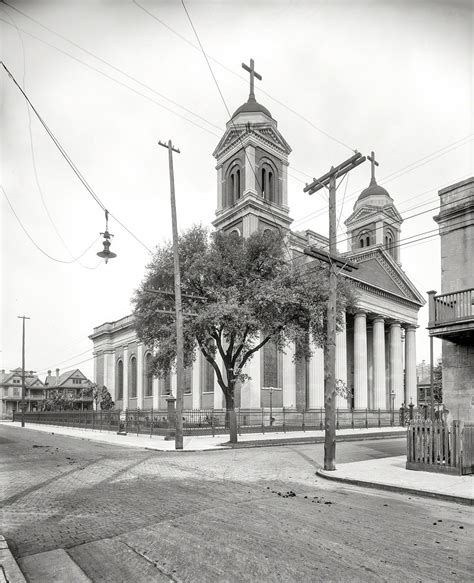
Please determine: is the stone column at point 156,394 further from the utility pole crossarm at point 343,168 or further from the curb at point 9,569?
the curb at point 9,569

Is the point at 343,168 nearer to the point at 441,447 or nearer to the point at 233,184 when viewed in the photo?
the point at 441,447

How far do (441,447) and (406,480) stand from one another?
6.02ft

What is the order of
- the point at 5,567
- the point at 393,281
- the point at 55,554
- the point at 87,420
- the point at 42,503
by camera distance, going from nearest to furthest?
the point at 5,567
the point at 55,554
the point at 42,503
the point at 87,420
the point at 393,281

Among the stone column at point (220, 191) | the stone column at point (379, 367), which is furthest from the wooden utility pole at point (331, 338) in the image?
the stone column at point (379, 367)

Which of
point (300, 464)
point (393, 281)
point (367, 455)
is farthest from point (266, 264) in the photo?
point (393, 281)

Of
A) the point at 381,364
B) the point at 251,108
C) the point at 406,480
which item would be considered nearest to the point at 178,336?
the point at 406,480

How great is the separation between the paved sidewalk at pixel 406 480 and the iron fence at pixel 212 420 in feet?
48.2

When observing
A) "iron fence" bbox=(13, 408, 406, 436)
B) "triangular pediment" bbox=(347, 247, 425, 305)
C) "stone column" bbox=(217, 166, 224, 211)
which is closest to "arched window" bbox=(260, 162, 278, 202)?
"stone column" bbox=(217, 166, 224, 211)

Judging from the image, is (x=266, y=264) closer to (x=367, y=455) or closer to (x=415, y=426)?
(x=367, y=455)

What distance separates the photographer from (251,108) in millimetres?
43781

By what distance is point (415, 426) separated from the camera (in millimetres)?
13094

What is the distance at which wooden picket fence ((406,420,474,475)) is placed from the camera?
39.8ft

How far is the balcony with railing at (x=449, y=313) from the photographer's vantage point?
52.1 ft

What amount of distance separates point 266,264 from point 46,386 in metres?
87.2
